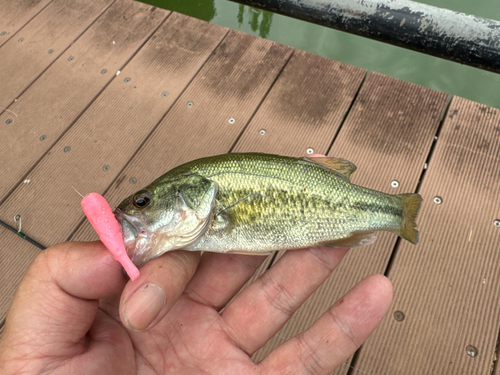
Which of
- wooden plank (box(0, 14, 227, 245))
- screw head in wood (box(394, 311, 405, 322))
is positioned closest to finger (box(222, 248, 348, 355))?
screw head in wood (box(394, 311, 405, 322))

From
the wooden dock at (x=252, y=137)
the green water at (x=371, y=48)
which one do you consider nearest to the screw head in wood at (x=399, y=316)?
the wooden dock at (x=252, y=137)

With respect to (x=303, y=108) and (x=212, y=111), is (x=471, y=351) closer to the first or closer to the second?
(x=303, y=108)

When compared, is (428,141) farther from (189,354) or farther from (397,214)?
(189,354)

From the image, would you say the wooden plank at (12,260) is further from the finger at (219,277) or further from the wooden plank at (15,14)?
the wooden plank at (15,14)

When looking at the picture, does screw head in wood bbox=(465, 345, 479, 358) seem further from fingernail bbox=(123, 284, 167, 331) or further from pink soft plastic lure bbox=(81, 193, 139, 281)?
pink soft plastic lure bbox=(81, 193, 139, 281)

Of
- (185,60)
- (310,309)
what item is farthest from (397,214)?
(185,60)

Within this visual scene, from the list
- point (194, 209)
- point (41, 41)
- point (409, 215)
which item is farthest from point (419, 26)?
point (41, 41)
